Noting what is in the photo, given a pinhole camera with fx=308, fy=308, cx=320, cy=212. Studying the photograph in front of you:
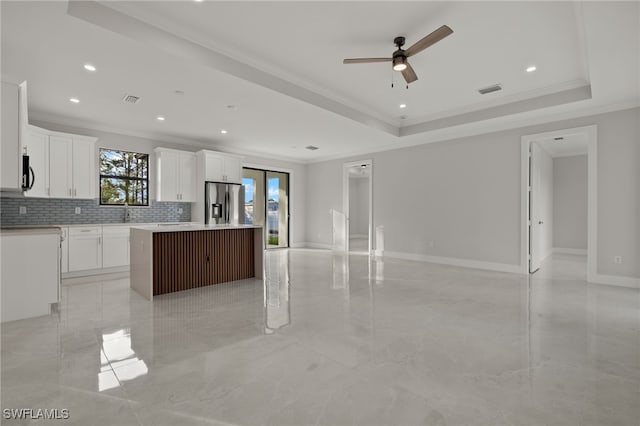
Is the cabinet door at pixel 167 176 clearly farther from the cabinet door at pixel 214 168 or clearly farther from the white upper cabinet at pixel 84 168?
the white upper cabinet at pixel 84 168

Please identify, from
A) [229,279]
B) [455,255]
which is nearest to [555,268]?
[455,255]

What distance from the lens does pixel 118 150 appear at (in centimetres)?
597

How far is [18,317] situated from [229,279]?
228cm

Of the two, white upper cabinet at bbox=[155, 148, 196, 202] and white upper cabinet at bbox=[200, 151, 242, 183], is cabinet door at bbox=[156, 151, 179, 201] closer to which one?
white upper cabinet at bbox=[155, 148, 196, 202]

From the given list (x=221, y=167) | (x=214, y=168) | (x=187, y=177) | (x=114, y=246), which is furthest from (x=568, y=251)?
(x=114, y=246)

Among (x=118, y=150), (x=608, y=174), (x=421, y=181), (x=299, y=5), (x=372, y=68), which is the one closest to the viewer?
(x=299, y=5)

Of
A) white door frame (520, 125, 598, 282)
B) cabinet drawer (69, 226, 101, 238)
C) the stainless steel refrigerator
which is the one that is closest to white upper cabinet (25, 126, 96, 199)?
cabinet drawer (69, 226, 101, 238)

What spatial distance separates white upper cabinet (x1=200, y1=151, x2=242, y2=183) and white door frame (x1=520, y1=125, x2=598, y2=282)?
580cm

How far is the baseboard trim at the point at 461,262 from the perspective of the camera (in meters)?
5.56

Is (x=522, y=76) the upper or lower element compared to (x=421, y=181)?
upper

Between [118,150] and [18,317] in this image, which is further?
[118,150]

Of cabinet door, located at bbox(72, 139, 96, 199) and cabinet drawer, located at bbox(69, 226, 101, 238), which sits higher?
cabinet door, located at bbox(72, 139, 96, 199)

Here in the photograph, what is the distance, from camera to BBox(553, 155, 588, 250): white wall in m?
8.09

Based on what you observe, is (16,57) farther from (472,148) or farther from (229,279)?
(472,148)
